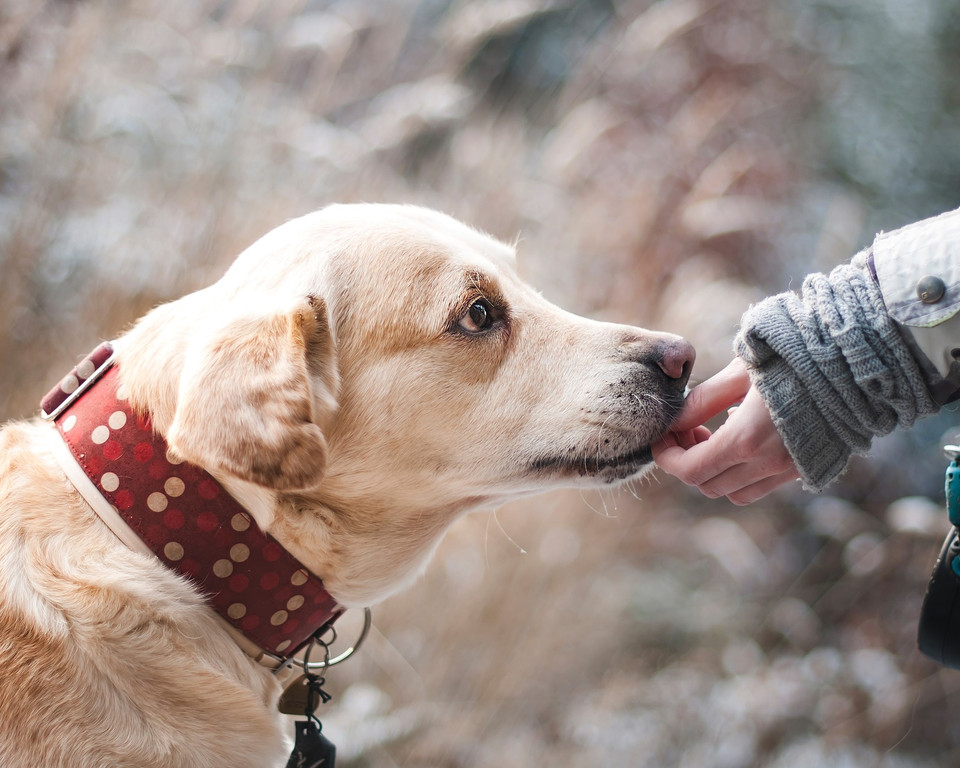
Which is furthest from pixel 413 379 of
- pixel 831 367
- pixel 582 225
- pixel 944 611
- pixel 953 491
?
pixel 582 225

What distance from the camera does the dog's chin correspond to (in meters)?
1.74

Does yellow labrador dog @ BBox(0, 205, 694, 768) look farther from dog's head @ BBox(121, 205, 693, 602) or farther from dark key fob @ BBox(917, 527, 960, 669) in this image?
dark key fob @ BBox(917, 527, 960, 669)

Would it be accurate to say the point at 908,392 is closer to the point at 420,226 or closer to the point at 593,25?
the point at 420,226

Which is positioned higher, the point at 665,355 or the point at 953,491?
the point at 665,355

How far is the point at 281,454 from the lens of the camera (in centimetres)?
135

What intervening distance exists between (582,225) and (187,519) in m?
2.31

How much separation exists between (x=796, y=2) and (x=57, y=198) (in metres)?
3.60

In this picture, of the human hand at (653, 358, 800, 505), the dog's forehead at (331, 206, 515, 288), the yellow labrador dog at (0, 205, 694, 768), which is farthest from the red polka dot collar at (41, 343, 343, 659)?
the human hand at (653, 358, 800, 505)

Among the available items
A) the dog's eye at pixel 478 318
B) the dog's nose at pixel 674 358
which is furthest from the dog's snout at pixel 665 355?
the dog's eye at pixel 478 318

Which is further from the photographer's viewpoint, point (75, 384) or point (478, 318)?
point (478, 318)

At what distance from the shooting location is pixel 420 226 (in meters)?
1.89

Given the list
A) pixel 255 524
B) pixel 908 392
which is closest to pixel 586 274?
pixel 908 392

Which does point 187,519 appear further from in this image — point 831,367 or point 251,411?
point 831,367

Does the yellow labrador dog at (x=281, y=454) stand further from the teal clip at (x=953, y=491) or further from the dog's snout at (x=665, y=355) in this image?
the teal clip at (x=953, y=491)
